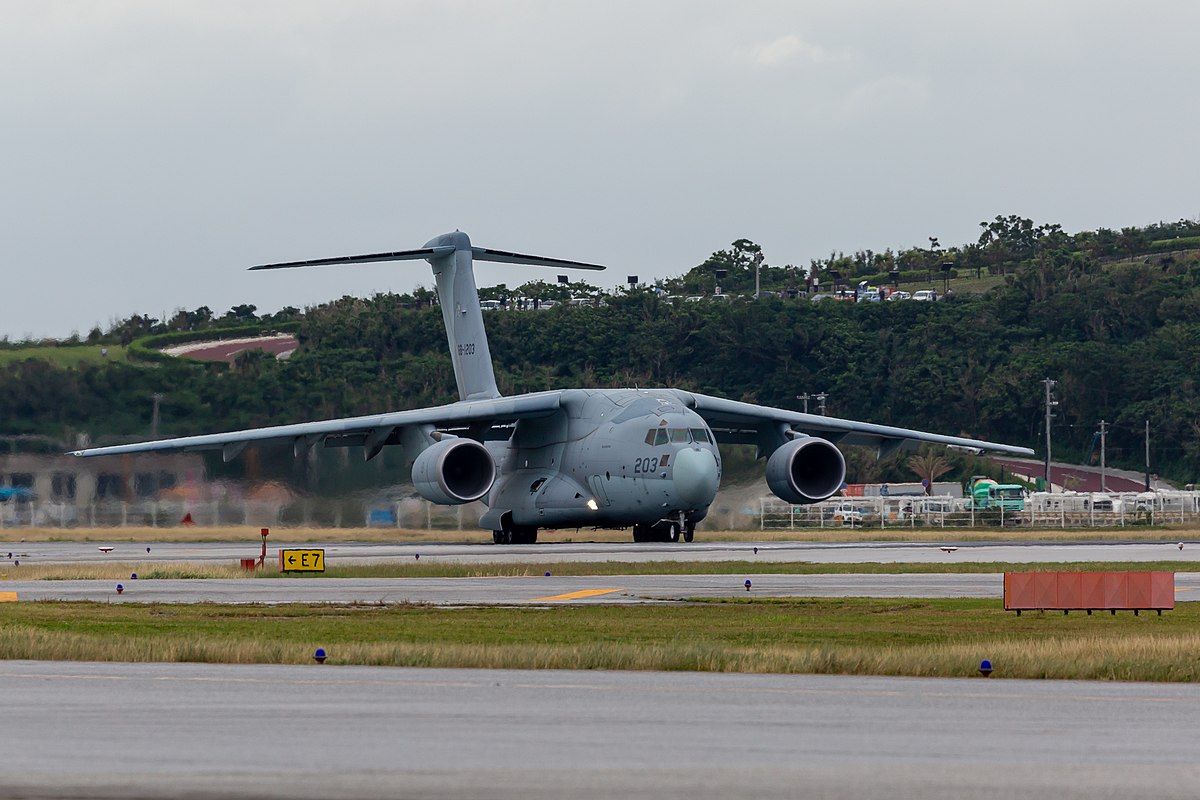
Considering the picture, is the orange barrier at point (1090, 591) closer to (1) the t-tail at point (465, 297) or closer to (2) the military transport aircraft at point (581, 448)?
(2) the military transport aircraft at point (581, 448)

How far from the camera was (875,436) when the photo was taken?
1994 inches

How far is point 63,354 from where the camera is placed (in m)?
52.1

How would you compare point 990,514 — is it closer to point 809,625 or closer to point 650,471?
point 650,471

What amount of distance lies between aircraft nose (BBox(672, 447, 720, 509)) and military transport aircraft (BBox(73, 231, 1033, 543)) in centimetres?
3

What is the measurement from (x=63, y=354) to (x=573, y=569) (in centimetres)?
2418


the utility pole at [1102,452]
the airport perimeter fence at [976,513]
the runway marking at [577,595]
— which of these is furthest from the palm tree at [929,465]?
the runway marking at [577,595]

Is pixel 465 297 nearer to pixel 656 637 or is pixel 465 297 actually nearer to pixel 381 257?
pixel 381 257

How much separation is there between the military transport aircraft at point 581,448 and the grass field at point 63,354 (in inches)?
181

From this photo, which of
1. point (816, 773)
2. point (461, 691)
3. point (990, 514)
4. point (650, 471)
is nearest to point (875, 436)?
point (650, 471)

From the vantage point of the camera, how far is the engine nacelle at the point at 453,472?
43625 mm

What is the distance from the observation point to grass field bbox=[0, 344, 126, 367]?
167 feet

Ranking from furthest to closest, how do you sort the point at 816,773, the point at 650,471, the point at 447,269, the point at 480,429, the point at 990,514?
the point at 990,514
the point at 447,269
the point at 480,429
the point at 650,471
the point at 816,773

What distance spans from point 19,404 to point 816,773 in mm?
42924

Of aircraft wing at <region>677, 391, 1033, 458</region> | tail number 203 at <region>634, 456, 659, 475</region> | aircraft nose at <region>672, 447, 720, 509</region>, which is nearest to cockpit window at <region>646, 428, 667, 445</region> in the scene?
tail number 203 at <region>634, 456, 659, 475</region>
